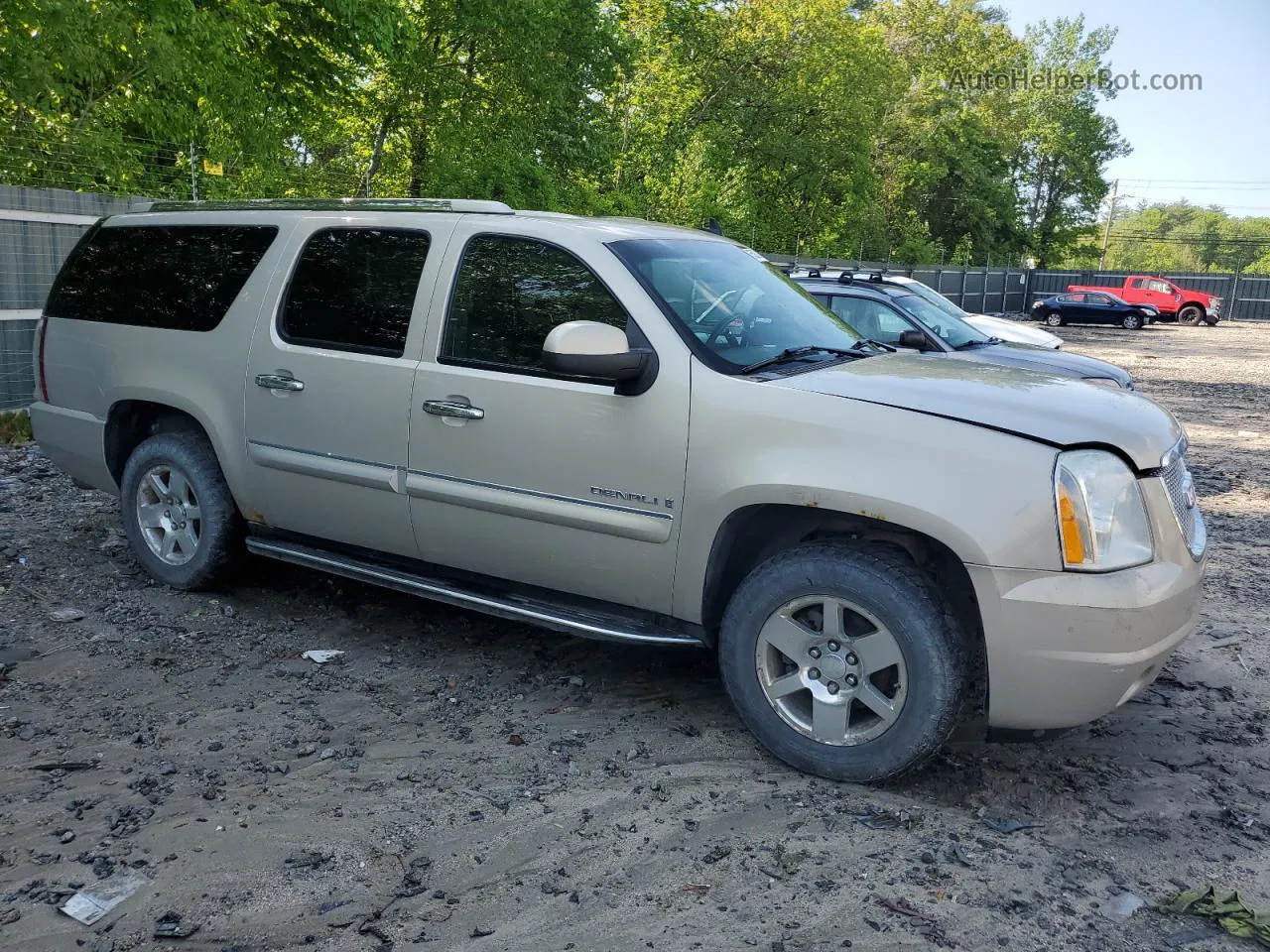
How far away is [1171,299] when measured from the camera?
139ft

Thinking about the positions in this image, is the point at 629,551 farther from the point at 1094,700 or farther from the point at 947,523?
the point at 1094,700

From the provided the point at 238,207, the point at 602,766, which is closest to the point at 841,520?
the point at 602,766

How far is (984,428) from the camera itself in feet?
11.7

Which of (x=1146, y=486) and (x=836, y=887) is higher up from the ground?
(x=1146, y=486)

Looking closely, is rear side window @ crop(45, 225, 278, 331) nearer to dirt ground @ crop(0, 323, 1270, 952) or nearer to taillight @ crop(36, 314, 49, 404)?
taillight @ crop(36, 314, 49, 404)

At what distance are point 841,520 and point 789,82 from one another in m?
42.5

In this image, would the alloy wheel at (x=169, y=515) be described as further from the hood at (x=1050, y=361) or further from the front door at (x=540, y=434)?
the hood at (x=1050, y=361)

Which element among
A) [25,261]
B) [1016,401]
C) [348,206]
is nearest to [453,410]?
[348,206]

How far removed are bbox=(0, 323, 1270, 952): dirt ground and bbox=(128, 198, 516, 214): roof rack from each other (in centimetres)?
199

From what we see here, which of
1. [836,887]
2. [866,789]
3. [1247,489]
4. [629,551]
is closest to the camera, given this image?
[836,887]

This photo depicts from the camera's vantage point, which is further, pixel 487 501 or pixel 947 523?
pixel 487 501

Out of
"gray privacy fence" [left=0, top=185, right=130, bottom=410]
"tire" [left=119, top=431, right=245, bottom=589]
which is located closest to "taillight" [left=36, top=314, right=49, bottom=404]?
"tire" [left=119, top=431, right=245, bottom=589]

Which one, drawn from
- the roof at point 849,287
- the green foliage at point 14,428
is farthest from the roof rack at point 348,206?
the roof at point 849,287

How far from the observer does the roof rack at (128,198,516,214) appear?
15.8 ft
